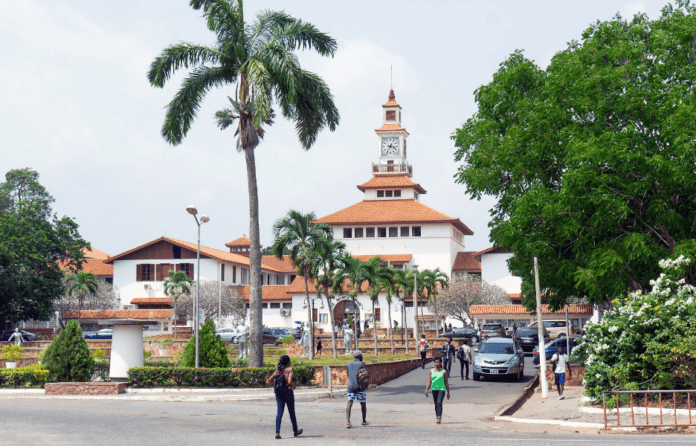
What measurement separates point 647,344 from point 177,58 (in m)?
16.3

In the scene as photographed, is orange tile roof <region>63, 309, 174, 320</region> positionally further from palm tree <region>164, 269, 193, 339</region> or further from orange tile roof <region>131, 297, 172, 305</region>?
orange tile roof <region>131, 297, 172, 305</region>

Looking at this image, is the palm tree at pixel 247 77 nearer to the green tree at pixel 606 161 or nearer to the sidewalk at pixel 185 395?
the sidewalk at pixel 185 395

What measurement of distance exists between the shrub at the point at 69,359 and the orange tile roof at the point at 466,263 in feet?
210

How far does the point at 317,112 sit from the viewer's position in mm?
24500

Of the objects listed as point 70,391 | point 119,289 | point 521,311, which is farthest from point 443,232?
point 70,391

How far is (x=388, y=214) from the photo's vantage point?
8300 centimetres

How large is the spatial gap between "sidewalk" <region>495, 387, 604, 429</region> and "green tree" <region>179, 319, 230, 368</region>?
31.1ft

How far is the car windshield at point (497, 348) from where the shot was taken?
29.3 metres

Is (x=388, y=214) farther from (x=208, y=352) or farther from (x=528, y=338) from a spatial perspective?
(x=208, y=352)

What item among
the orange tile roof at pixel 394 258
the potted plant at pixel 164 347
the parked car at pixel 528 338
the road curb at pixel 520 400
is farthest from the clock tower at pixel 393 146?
the road curb at pixel 520 400

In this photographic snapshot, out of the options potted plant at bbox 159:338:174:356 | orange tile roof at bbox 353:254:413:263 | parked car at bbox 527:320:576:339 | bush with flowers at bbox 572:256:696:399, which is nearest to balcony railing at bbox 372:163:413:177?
orange tile roof at bbox 353:254:413:263

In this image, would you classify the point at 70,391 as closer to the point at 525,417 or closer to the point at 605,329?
the point at 525,417

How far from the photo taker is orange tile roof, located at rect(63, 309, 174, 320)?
227ft

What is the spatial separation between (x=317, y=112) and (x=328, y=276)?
52.0 feet
